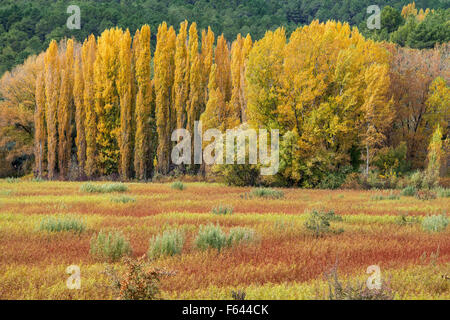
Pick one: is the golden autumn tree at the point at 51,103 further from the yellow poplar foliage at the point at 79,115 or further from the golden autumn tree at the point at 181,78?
the golden autumn tree at the point at 181,78

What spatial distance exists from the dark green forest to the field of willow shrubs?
1494 inches

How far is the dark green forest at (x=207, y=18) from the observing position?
159 ft

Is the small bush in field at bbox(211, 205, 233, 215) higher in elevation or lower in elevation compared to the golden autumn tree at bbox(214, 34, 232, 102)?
lower

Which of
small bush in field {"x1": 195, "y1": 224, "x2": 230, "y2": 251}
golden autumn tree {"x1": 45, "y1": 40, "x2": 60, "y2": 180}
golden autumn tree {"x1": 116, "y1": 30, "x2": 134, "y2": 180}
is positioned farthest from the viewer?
golden autumn tree {"x1": 45, "y1": 40, "x2": 60, "y2": 180}

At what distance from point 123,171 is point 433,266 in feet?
101

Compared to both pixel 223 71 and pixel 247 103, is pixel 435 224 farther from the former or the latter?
pixel 223 71

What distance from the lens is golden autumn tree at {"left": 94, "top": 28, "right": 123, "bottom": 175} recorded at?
121 ft

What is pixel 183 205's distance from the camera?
601 inches

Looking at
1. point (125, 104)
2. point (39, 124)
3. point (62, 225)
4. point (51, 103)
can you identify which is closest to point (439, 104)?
point (125, 104)

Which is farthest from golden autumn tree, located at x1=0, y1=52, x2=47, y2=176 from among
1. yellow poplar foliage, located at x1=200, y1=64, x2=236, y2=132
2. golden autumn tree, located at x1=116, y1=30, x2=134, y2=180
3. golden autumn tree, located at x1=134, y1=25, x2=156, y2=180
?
yellow poplar foliage, located at x1=200, y1=64, x2=236, y2=132

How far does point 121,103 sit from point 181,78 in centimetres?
554

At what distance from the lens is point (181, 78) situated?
37.9 metres

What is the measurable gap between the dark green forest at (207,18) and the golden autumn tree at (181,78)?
1990 cm

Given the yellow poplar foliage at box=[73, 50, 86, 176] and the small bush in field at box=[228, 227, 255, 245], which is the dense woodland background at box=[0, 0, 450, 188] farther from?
the small bush in field at box=[228, 227, 255, 245]
